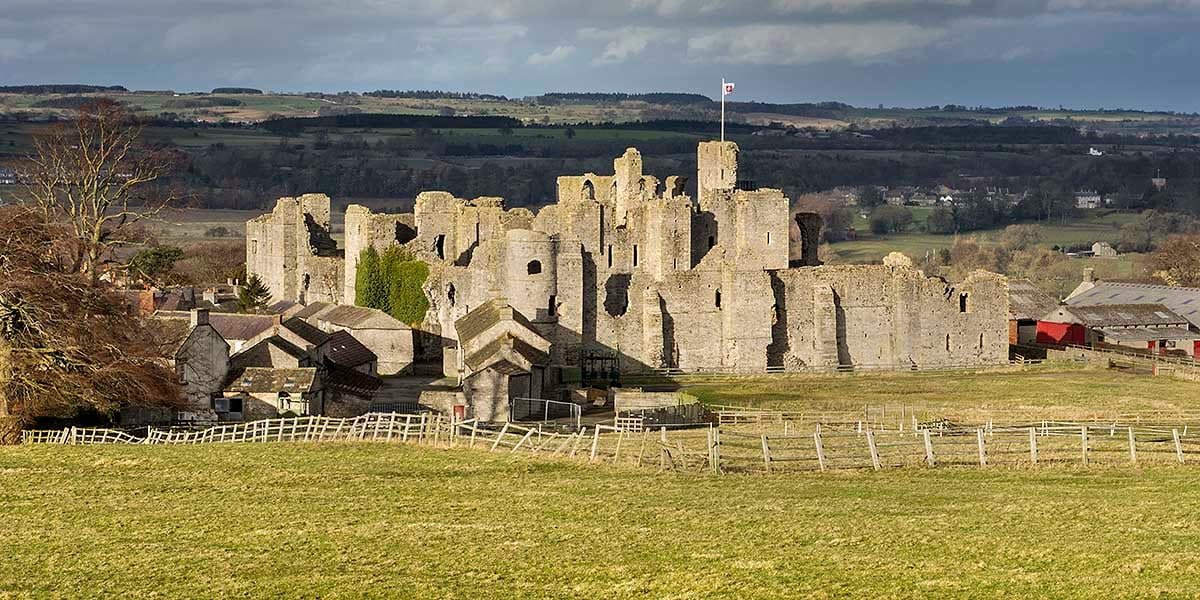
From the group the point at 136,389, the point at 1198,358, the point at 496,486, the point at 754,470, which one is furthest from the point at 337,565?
the point at 1198,358

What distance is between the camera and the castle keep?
66.9 metres

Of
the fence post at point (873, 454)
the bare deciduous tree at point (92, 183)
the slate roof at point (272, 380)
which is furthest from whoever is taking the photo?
the bare deciduous tree at point (92, 183)

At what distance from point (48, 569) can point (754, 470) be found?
15.2 m

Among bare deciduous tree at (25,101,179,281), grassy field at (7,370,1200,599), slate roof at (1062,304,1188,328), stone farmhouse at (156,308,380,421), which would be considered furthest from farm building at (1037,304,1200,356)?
grassy field at (7,370,1200,599)

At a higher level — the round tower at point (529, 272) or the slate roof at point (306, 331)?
the round tower at point (529, 272)

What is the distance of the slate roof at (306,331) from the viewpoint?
198 ft

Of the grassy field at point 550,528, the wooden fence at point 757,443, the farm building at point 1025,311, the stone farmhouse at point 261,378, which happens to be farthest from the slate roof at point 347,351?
the farm building at point 1025,311

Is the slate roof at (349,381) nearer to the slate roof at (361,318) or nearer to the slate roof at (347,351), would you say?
the slate roof at (347,351)

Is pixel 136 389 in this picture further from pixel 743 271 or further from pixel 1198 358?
pixel 1198 358

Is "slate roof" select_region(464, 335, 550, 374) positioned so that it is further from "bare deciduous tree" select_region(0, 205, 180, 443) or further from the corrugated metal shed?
the corrugated metal shed

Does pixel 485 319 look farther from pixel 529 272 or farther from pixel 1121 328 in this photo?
pixel 1121 328

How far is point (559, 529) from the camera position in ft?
99.3

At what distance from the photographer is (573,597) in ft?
82.4

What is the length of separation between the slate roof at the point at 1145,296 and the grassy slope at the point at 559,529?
169ft
